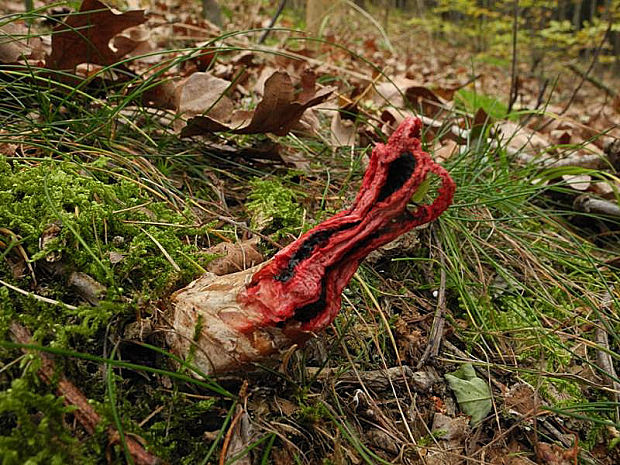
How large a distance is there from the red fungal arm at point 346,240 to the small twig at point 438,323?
1.95 ft

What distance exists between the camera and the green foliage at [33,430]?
955 mm

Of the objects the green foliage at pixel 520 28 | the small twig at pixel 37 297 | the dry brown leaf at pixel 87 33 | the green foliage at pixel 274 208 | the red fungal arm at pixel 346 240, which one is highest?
the dry brown leaf at pixel 87 33

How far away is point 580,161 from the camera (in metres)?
3.12

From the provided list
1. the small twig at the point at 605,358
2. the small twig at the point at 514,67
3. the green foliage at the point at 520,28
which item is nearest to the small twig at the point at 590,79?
the small twig at the point at 514,67

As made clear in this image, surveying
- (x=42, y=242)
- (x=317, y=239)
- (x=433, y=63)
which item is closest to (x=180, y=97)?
(x=42, y=242)

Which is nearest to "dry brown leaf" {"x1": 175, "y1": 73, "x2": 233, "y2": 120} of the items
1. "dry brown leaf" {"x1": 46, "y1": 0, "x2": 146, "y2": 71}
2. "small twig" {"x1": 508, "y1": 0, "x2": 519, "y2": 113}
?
"dry brown leaf" {"x1": 46, "y1": 0, "x2": 146, "y2": 71}

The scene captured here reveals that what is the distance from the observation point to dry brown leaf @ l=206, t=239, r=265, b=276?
5.28ft

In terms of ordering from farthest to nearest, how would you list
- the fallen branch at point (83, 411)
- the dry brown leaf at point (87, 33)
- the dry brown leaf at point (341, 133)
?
the dry brown leaf at point (341, 133) → the dry brown leaf at point (87, 33) → the fallen branch at point (83, 411)

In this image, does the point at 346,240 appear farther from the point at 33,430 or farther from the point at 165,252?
the point at 33,430

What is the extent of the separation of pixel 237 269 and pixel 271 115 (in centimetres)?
77

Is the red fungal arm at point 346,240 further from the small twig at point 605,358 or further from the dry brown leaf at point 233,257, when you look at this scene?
the small twig at point 605,358

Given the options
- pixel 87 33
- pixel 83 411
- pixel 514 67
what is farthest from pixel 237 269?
pixel 514 67

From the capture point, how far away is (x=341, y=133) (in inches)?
115

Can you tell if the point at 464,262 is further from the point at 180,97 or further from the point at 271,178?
the point at 180,97
